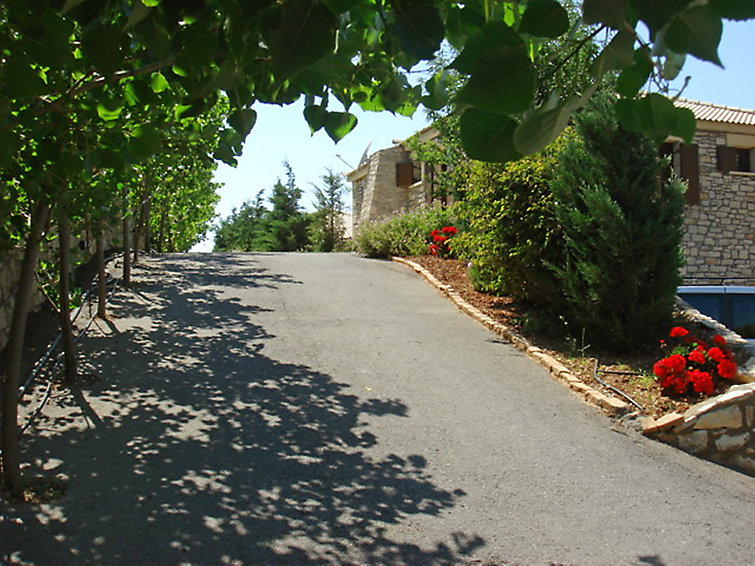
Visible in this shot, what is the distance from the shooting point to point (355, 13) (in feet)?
6.30

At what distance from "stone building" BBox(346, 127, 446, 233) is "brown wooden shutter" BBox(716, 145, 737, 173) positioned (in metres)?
8.78

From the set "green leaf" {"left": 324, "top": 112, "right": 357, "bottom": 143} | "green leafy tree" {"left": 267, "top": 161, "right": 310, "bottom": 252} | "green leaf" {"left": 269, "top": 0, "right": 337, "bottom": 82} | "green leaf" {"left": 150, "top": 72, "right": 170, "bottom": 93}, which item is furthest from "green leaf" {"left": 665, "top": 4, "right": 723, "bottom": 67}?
"green leafy tree" {"left": 267, "top": 161, "right": 310, "bottom": 252}

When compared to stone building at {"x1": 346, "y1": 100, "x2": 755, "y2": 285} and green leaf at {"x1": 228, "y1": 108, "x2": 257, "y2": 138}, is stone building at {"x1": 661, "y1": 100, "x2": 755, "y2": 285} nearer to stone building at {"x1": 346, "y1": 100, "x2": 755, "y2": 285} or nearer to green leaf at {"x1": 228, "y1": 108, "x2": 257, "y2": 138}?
stone building at {"x1": 346, "y1": 100, "x2": 755, "y2": 285}

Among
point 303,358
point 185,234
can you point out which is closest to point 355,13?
point 303,358

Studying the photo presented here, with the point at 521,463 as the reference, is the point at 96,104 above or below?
above

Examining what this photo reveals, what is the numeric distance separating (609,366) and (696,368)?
1.02m

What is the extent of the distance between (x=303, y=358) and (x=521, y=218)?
12.1 ft

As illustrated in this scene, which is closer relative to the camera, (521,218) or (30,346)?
(30,346)

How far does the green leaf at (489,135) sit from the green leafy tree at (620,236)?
284 inches

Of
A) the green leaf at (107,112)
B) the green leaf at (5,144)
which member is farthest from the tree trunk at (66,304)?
the green leaf at (5,144)

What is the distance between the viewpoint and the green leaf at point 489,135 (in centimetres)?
107

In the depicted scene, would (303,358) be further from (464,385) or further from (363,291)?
(363,291)

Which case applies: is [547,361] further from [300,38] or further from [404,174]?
[404,174]

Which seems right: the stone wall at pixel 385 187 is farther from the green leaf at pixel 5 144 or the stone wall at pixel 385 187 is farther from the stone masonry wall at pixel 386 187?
the green leaf at pixel 5 144
